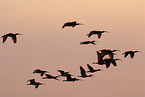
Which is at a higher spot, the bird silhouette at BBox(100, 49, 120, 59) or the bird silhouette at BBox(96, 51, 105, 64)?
the bird silhouette at BBox(100, 49, 120, 59)

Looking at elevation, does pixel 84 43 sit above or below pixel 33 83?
above

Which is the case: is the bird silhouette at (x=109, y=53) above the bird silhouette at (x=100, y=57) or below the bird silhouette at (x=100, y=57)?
above

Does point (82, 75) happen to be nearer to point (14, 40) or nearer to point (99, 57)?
point (99, 57)

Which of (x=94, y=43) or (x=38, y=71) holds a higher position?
(x=94, y=43)

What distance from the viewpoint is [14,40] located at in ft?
107

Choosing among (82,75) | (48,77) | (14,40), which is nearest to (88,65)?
(82,75)

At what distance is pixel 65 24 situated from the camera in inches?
1241

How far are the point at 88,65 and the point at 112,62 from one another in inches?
97.3

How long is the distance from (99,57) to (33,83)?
6.82m

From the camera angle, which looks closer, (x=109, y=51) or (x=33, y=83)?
(x=109, y=51)

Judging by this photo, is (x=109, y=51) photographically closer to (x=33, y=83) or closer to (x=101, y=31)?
(x=101, y=31)

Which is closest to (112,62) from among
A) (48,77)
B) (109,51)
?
(109,51)

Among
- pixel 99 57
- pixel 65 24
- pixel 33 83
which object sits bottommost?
pixel 33 83

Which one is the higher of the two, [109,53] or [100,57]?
[109,53]
